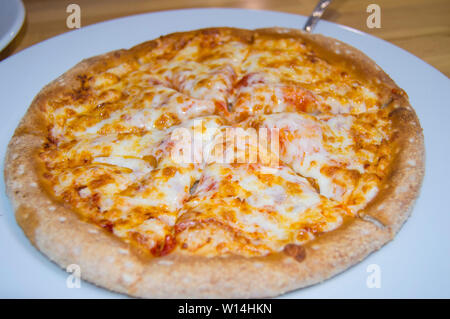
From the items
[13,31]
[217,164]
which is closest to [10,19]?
[13,31]

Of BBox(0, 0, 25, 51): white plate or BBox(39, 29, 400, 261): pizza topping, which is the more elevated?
BBox(0, 0, 25, 51): white plate

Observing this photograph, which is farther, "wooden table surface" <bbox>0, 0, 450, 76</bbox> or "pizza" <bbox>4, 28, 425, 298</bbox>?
"wooden table surface" <bbox>0, 0, 450, 76</bbox>

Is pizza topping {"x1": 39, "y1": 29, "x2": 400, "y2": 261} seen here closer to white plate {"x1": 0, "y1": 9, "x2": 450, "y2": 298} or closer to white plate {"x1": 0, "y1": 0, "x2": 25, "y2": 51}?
white plate {"x1": 0, "y1": 9, "x2": 450, "y2": 298}

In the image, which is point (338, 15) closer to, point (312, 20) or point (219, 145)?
point (312, 20)

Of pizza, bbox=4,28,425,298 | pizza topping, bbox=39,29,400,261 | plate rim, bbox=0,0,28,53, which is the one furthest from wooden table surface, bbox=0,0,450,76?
pizza topping, bbox=39,29,400,261
